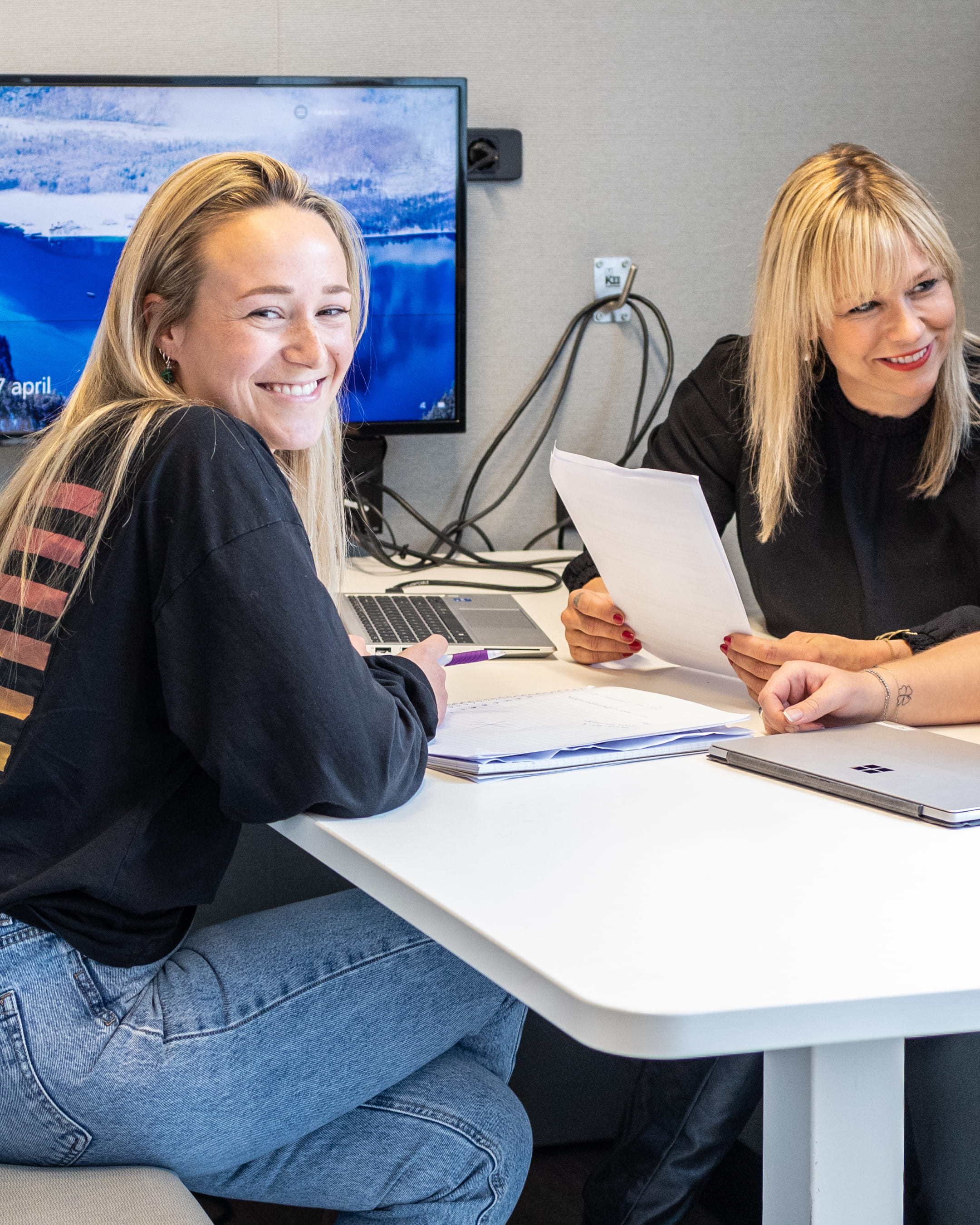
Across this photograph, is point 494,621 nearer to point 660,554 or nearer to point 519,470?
point 660,554

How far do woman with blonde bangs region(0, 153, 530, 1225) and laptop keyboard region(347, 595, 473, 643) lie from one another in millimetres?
447

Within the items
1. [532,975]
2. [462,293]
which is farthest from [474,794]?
[462,293]

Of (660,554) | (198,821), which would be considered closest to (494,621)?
(660,554)

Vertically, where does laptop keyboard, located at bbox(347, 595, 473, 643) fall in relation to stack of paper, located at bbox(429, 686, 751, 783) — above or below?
above

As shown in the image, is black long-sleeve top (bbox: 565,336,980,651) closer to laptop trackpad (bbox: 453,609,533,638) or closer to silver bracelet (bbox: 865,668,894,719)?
laptop trackpad (bbox: 453,609,533,638)

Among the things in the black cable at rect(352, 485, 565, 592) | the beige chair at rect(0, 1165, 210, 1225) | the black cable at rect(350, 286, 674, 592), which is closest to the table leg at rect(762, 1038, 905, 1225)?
the beige chair at rect(0, 1165, 210, 1225)

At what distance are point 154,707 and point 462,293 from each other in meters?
1.22

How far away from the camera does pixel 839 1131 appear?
2.13 feet

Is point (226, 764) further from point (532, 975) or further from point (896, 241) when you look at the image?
point (896, 241)

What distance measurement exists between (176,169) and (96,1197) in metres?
1.42

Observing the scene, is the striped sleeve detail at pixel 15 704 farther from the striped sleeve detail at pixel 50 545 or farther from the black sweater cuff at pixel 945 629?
the black sweater cuff at pixel 945 629

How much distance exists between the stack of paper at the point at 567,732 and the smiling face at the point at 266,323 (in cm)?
29

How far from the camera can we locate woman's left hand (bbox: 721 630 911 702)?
1177 millimetres

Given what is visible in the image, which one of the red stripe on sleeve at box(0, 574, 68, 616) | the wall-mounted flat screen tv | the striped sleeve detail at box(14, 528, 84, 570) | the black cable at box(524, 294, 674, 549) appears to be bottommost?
the red stripe on sleeve at box(0, 574, 68, 616)
